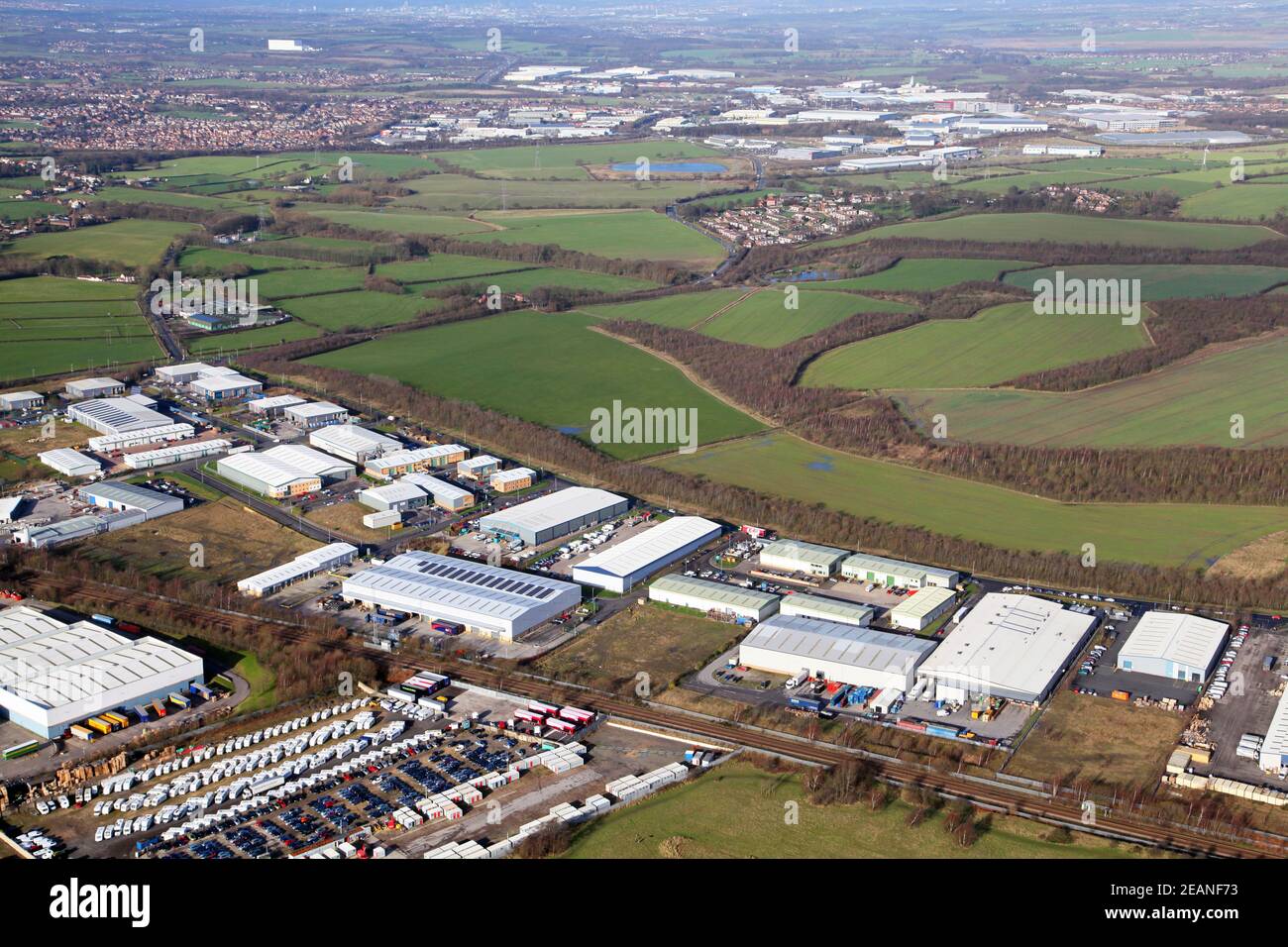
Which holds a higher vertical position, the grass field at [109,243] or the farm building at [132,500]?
the grass field at [109,243]

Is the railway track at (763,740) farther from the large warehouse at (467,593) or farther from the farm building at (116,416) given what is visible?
the farm building at (116,416)

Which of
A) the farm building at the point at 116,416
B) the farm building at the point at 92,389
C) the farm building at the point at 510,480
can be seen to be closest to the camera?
the farm building at the point at 510,480

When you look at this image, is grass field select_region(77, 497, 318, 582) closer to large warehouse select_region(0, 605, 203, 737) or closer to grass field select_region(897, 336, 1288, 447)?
large warehouse select_region(0, 605, 203, 737)

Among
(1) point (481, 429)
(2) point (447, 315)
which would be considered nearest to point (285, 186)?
(2) point (447, 315)

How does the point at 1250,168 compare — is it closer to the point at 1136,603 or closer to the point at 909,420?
the point at 909,420

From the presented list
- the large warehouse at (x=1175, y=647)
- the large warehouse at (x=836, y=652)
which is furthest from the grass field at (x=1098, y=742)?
the large warehouse at (x=836, y=652)

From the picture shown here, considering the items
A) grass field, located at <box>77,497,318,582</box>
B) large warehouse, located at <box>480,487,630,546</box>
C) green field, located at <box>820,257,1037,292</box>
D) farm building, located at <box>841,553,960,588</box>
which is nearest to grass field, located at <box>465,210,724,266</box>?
green field, located at <box>820,257,1037,292</box>
